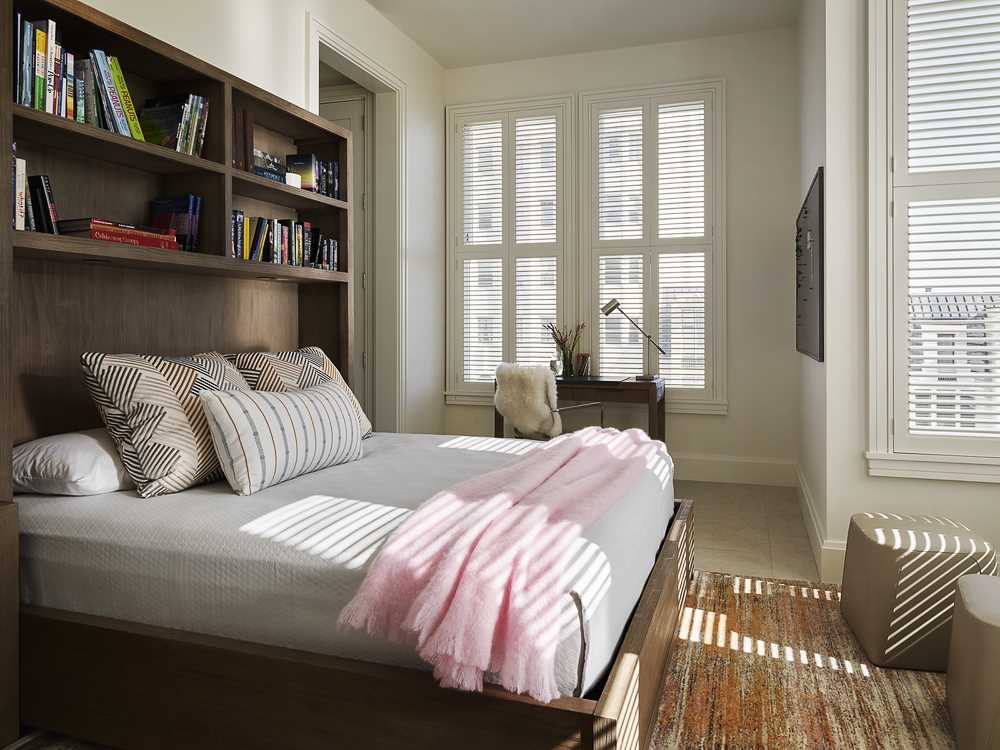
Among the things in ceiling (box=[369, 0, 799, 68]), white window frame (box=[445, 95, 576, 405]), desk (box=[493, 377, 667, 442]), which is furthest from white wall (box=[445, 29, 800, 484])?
white window frame (box=[445, 95, 576, 405])

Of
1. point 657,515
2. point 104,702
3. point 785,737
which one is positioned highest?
point 657,515

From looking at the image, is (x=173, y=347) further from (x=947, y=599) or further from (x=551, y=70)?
(x=551, y=70)

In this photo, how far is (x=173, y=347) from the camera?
2760mm

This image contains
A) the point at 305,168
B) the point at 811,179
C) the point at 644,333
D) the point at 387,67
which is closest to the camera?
the point at 305,168

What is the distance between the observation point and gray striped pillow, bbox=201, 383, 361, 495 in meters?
2.06

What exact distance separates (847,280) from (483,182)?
129 inches

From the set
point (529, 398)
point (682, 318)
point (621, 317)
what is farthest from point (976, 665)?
point (621, 317)

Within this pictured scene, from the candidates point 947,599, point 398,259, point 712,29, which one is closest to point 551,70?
point 712,29

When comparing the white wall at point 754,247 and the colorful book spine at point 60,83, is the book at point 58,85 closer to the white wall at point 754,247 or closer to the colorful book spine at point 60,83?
the colorful book spine at point 60,83

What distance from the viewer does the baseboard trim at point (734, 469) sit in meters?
4.98

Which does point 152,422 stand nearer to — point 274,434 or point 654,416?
point 274,434

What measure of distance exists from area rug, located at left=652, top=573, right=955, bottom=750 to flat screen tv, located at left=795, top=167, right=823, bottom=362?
3.99 feet

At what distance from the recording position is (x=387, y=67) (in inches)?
187

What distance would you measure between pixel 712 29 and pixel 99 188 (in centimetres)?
411
